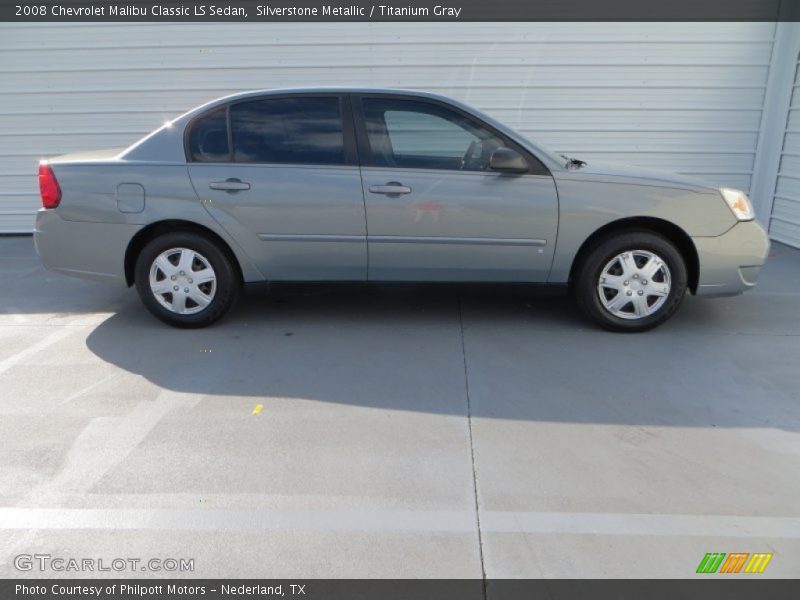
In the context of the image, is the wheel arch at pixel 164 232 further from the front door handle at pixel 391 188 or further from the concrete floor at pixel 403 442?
the front door handle at pixel 391 188

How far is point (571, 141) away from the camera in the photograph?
7672 millimetres

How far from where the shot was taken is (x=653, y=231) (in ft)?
14.1

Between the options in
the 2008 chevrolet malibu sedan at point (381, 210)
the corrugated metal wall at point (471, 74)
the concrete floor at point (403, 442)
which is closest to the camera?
the concrete floor at point (403, 442)

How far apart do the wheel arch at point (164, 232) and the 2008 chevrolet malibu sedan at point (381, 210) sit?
0.01m

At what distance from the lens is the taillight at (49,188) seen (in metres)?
4.28

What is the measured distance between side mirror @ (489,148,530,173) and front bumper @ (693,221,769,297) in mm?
1322

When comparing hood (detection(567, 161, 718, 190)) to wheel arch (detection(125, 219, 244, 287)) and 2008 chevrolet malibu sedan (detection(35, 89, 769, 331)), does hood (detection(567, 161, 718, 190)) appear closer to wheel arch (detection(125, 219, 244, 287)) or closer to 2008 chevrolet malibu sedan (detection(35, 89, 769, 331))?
2008 chevrolet malibu sedan (detection(35, 89, 769, 331))

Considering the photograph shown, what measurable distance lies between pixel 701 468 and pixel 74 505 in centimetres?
273

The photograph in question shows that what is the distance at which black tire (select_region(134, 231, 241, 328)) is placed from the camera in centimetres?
433

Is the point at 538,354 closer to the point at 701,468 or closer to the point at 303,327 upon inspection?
the point at 701,468

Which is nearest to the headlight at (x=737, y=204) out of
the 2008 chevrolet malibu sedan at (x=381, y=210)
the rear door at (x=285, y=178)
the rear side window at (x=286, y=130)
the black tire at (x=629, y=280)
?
the 2008 chevrolet malibu sedan at (x=381, y=210)
